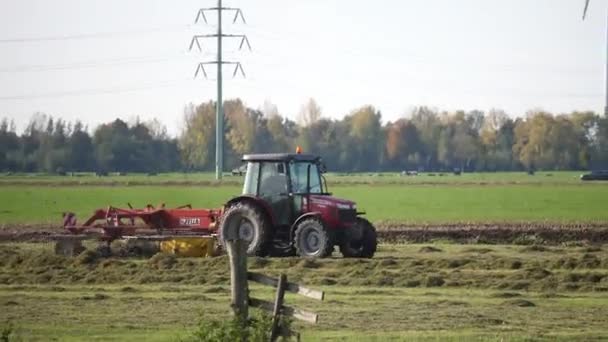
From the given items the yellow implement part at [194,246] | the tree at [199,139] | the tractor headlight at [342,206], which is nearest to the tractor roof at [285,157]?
the tractor headlight at [342,206]

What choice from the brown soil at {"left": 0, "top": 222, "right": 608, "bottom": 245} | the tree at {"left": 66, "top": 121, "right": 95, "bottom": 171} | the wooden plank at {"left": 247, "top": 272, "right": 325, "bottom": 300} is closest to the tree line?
the tree at {"left": 66, "top": 121, "right": 95, "bottom": 171}

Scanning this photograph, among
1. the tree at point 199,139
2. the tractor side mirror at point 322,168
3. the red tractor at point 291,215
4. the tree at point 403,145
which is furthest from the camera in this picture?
the tree at point 403,145

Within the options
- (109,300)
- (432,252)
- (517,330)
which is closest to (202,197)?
(432,252)

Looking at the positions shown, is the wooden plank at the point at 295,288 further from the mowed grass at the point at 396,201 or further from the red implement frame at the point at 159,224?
the mowed grass at the point at 396,201

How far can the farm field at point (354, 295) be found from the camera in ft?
69.1

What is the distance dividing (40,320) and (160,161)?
9415cm

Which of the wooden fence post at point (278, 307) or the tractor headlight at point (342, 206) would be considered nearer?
the wooden fence post at point (278, 307)

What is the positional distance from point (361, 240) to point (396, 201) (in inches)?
1420

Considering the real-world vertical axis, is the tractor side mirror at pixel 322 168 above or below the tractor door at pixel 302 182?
above

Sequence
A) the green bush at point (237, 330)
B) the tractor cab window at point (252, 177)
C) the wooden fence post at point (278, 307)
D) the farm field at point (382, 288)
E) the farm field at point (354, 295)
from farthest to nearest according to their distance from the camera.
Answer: the tractor cab window at point (252, 177)
the farm field at point (382, 288)
the farm field at point (354, 295)
the wooden fence post at point (278, 307)
the green bush at point (237, 330)

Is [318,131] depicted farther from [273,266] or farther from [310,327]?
[310,327]

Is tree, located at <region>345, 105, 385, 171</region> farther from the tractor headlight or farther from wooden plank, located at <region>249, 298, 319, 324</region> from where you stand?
wooden plank, located at <region>249, 298, 319, 324</region>

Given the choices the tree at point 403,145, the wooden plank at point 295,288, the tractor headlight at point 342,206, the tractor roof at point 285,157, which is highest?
the tree at point 403,145

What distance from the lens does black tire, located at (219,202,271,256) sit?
32.2 meters
